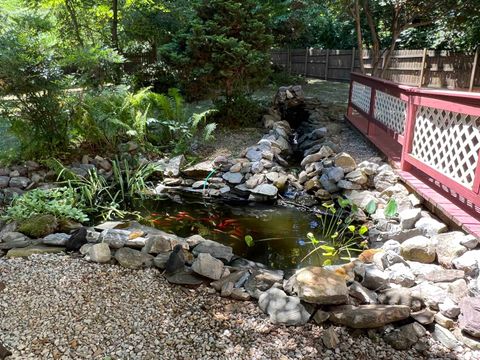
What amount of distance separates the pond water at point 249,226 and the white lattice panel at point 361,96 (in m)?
3.04

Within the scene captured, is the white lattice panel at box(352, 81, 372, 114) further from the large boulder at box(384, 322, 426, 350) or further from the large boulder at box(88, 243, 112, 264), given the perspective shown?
the large boulder at box(88, 243, 112, 264)

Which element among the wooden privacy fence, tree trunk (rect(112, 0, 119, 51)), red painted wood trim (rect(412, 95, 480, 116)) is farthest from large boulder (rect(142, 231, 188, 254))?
the wooden privacy fence

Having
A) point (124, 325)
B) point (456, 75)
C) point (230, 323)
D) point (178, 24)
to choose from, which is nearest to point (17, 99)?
point (124, 325)

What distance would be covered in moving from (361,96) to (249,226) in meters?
4.15

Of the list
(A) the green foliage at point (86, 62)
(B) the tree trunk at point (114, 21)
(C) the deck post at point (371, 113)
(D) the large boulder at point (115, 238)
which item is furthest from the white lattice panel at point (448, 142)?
(B) the tree trunk at point (114, 21)

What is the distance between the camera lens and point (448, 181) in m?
3.39

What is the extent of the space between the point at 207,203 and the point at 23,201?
2098 millimetres

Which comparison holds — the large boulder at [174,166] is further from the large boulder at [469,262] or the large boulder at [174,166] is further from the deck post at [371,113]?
the large boulder at [469,262]

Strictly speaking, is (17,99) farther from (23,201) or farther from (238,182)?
(238,182)

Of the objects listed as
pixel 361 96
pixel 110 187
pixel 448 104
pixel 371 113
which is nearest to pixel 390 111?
pixel 371 113

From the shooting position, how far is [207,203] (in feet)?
16.3

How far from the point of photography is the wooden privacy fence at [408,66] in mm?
10078

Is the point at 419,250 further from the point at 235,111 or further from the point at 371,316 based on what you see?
the point at 235,111

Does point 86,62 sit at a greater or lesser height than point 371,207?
greater
